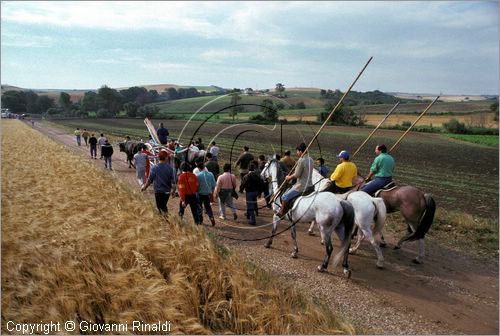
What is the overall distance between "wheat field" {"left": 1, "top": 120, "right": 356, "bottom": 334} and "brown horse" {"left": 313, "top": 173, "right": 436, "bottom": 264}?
4477 millimetres

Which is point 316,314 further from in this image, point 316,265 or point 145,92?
point 145,92

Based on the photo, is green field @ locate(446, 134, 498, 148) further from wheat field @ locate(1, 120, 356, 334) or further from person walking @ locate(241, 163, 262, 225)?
wheat field @ locate(1, 120, 356, 334)

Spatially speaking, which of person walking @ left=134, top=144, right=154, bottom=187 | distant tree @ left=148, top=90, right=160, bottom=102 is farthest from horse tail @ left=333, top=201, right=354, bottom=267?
distant tree @ left=148, top=90, right=160, bottom=102

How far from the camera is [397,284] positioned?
7.23 m

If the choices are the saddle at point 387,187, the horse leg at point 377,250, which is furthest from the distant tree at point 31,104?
the horse leg at point 377,250

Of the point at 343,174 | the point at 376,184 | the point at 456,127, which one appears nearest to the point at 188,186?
the point at 343,174

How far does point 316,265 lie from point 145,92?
11028 cm

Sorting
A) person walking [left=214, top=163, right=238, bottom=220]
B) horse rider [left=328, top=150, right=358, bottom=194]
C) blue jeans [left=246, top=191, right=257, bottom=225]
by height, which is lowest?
blue jeans [left=246, top=191, right=257, bottom=225]

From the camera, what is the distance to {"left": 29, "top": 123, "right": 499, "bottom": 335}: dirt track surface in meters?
5.84

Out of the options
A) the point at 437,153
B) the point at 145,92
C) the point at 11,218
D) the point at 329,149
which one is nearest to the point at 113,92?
the point at 145,92

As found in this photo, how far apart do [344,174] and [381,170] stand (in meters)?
1.24

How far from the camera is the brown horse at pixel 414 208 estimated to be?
8523mm

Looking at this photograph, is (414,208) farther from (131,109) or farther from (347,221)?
(131,109)

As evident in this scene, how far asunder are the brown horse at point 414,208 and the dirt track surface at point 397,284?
20.7 inches
